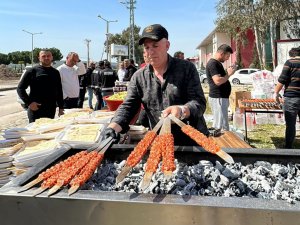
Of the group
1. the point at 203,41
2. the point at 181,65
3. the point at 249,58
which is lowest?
the point at 181,65

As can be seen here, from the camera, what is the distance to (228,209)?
1.42 meters

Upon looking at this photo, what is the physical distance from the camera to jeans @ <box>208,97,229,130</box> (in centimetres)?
562

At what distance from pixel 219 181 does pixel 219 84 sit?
11.8 ft

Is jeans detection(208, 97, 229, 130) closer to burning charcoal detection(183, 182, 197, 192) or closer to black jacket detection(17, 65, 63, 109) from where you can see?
black jacket detection(17, 65, 63, 109)

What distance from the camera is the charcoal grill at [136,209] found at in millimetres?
1398

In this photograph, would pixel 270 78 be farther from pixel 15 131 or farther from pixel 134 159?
pixel 134 159

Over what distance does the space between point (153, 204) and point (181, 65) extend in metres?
1.24

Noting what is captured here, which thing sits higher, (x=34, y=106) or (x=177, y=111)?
(x=177, y=111)

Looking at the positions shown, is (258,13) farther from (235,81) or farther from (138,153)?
(138,153)

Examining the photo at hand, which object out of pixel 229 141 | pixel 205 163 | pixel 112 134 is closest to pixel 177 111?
pixel 205 163

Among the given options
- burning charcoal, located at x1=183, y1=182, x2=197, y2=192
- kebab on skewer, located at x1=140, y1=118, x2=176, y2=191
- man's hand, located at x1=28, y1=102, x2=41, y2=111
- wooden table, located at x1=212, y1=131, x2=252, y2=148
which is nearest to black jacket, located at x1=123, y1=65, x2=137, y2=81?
man's hand, located at x1=28, y1=102, x2=41, y2=111

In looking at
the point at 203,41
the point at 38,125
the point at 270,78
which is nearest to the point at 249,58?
the point at 203,41

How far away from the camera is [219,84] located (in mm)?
5355

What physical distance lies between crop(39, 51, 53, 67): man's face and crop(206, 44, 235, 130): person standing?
242 cm
